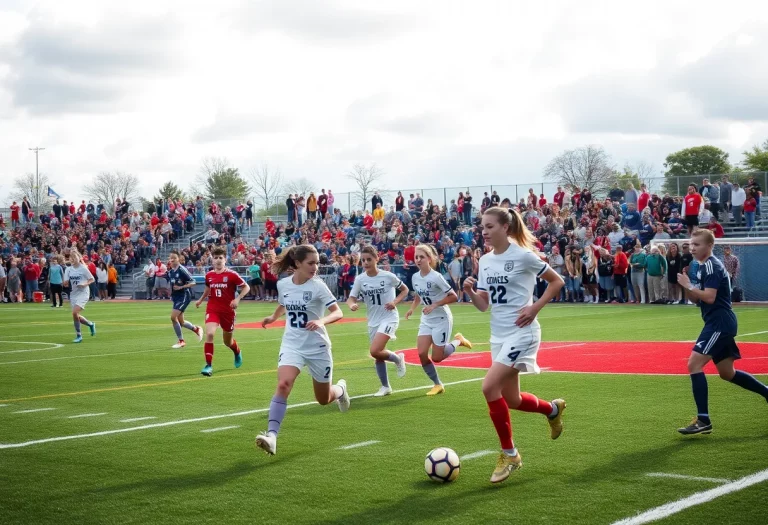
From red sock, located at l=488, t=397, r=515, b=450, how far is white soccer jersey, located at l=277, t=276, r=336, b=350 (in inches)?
84.3

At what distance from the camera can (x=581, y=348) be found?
1650cm

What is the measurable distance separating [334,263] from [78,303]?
18848 millimetres

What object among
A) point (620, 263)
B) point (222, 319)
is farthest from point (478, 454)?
point (620, 263)

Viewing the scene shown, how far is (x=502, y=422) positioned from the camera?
6863mm

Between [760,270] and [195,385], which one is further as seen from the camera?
[760,270]

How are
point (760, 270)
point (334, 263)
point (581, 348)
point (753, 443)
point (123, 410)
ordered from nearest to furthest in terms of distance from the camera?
1. point (753, 443)
2. point (123, 410)
3. point (581, 348)
4. point (760, 270)
5. point (334, 263)

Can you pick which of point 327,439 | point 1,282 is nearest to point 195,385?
point 327,439

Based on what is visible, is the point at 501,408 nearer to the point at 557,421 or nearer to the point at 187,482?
the point at 557,421

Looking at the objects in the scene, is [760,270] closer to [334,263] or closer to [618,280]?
[618,280]

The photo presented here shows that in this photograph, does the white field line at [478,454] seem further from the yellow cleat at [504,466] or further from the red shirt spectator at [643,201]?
the red shirt spectator at [643,201]

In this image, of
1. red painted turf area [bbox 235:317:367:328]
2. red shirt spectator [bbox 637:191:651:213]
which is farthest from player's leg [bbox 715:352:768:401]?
red shirt spectator [bbox 637:191:651:213]

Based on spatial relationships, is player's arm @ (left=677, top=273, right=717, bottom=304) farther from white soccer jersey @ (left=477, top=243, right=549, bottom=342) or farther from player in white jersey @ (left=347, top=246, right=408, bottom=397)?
player in white jersey @ (left=347, top=246, right=408, bottom=397)

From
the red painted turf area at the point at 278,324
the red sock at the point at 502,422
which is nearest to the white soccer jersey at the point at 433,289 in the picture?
the red sock at the point at 502,422

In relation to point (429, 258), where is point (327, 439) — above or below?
below
